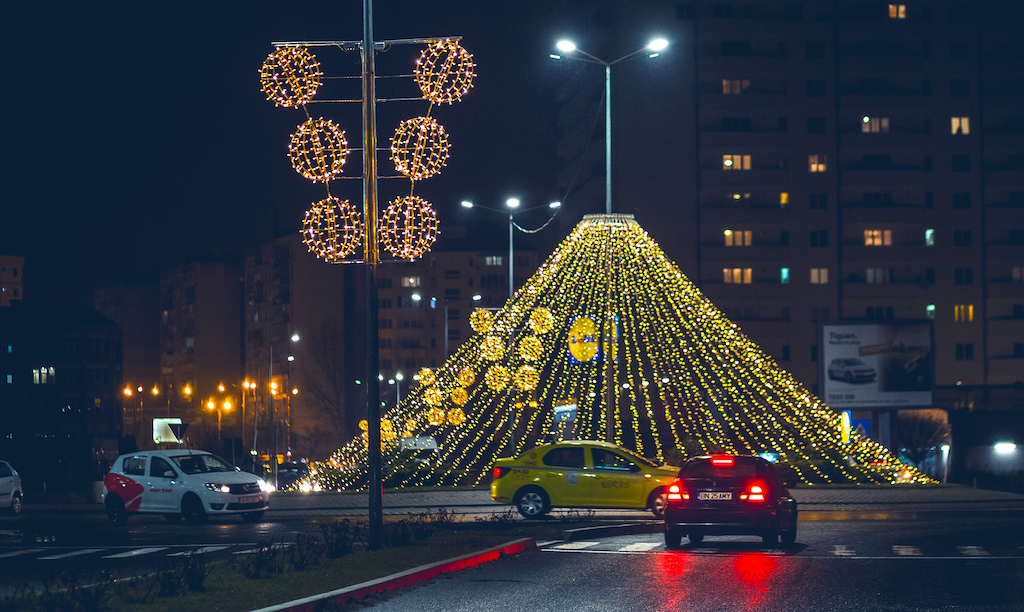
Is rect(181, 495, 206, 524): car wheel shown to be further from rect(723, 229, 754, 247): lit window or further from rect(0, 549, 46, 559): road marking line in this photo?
rect(723, 229, 754, 247): lit window

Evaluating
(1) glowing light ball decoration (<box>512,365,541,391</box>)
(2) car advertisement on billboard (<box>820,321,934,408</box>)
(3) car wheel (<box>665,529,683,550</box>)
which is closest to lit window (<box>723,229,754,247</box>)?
(2) car advertisement on billboard (<box>820,321,934,408</box>)

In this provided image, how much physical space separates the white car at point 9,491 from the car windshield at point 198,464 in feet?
20.7

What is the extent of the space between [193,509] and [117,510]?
190 centimetres

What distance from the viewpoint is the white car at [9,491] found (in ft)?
92.6

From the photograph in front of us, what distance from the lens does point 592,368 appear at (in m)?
36.6

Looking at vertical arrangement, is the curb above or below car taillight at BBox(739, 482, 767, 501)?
below

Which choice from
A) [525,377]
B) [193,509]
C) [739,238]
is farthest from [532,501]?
[739,238]

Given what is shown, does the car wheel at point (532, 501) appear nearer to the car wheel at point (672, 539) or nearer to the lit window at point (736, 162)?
the car wheel at point (672, 539)

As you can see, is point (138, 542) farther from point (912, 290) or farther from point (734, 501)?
point (912, 290)

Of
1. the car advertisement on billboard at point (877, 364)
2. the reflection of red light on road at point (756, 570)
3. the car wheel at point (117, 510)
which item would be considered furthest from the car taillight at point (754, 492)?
the car advertisement on billboard at point (877, 364)

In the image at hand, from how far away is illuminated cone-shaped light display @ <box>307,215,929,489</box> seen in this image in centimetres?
3378

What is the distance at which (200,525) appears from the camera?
23.5 m

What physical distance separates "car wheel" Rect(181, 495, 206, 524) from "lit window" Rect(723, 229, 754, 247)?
2646 inches

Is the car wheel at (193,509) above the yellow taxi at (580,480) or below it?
below
